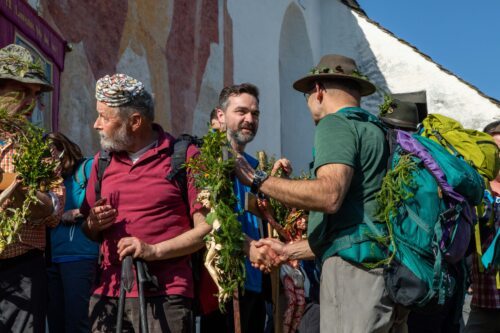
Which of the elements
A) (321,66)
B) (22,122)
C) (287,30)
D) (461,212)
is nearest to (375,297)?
(461,212)

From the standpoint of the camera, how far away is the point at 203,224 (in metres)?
4.13

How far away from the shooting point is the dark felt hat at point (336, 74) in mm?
4074

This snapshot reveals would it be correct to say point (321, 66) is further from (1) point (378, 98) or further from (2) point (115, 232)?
(1) point (378, 98)

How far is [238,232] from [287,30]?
11.8 meters

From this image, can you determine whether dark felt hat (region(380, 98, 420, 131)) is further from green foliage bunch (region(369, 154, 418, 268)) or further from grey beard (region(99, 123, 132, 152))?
grey beard (region(99, 123, 132, 152))

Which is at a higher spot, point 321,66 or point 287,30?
point 287,30

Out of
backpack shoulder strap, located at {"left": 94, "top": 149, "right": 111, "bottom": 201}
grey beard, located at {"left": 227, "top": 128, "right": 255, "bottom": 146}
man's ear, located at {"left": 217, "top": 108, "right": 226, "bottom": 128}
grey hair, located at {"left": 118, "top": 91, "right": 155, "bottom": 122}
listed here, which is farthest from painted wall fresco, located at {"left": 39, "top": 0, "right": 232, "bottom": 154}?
grey hair, located at {"left": 118, "top": 91, "right": 155, "bottom": 122}

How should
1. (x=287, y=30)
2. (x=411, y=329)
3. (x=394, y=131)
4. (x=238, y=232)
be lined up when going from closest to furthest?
(x=394, y=131) < (x=238, y=232) < (x=411, y=329) < (x=287, y=30)

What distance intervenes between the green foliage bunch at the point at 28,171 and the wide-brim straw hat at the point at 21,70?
9.7 inches

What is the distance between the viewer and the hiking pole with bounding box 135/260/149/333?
12.6 ft

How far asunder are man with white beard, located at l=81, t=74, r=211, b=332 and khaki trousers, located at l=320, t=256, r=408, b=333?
29.0 inches

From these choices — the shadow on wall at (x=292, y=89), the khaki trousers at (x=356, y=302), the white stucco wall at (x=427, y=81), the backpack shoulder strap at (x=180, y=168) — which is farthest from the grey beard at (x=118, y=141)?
the white stucco wall at (x=427, y=81)

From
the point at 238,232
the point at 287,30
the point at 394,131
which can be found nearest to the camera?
the point at 394,131

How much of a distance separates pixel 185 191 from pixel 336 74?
942 mm
